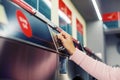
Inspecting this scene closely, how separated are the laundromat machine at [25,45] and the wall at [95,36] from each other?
3331 millimetres

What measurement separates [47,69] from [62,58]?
1.23 feet

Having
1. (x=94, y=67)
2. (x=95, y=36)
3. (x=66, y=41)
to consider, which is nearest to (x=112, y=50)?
(x=95, y=36)

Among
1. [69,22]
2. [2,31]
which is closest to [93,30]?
[69,22]

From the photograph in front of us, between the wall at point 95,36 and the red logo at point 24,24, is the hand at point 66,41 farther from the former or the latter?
the wall at point 95,36

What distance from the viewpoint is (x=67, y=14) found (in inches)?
125

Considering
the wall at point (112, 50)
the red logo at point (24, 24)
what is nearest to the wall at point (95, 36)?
the wall at point (112, 50)

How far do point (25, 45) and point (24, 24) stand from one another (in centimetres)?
13

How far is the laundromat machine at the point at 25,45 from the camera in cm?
103

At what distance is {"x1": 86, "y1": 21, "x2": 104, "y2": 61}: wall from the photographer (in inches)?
192

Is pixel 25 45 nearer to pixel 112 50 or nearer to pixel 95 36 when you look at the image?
pixel 95 36

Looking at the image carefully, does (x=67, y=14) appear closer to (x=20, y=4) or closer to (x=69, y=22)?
(x=69, y=22)

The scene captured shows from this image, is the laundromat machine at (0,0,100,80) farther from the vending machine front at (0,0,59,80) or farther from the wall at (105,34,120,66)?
the wall at (105,34,120,66)

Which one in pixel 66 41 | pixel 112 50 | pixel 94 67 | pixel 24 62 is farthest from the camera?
pixel 112 50

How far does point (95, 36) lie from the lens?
495 cm
